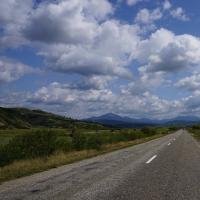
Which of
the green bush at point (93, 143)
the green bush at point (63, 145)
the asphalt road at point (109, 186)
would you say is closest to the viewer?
the asphalt road at point (109, 186)

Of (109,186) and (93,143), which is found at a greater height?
(93,143)

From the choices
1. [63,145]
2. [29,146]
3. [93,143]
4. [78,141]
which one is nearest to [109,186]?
[29,146]

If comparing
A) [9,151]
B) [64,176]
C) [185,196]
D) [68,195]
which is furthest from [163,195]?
[9,151]

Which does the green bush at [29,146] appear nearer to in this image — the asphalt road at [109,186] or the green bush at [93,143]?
the asphalt road at [109,186]

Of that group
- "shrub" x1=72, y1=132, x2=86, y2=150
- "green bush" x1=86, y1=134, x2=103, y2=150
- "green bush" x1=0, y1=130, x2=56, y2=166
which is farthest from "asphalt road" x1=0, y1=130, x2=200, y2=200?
"green bush" x1=86, y1=134, x2=103, y2=150

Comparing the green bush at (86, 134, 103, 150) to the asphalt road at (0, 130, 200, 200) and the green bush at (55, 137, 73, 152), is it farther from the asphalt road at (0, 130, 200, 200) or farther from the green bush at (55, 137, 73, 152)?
the asphalt road at (0, 130, 200, 200)

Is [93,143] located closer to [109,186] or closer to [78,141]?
[78,141]

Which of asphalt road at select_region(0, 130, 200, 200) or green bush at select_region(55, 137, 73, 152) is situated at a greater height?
green bush at select_region(55, 137, 73, 152)

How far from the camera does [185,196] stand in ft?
27.2

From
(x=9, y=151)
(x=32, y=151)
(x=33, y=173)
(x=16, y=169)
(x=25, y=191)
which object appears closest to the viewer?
(x=25, y=191)

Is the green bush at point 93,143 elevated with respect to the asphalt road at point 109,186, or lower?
elevated

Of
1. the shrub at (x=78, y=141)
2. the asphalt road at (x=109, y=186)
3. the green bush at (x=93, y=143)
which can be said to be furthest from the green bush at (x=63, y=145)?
the asphalt road at (x=109, y=186)

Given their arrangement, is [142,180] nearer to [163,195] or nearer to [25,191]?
[163,195]

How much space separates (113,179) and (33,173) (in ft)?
11.8
